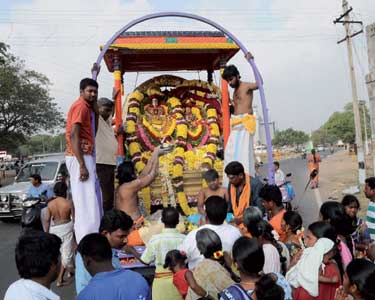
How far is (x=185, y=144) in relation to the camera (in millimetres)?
9578

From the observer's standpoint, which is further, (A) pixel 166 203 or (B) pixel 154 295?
(A) pixel 166 203

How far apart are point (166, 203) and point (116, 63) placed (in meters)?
2.88

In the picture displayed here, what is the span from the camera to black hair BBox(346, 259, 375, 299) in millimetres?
2549

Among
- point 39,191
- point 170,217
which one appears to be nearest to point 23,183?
point 39,191

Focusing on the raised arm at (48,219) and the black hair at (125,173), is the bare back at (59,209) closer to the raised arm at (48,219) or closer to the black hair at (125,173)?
the raised arm at (48,219)

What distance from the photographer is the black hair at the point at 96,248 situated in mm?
2582

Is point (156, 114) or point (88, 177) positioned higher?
point (156, 114)

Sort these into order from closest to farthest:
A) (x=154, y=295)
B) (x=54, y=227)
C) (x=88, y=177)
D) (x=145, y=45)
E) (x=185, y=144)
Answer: (x=154, y=295) < (x=88, y=177) < (x=54, y=227) < (x=145, y=45) < (x=185, y=144)

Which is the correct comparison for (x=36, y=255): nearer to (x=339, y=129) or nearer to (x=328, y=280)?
(x=328, y=280)

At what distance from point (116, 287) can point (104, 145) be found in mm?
4144

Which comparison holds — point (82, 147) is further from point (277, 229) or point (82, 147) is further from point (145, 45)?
point (145, 45)

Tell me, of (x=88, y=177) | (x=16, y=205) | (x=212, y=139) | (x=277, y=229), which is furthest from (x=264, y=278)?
(x=16, y=205)

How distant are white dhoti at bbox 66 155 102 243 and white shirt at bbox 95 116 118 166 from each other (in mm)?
1497

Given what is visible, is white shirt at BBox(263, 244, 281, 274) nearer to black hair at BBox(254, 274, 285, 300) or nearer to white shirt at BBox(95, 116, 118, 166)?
black hair at BBox(254, 274, 285, 300)
